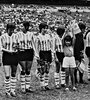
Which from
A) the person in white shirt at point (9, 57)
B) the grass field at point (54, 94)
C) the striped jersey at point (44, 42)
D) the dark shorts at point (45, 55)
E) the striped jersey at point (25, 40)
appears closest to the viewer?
the grass field at point (54, 94)

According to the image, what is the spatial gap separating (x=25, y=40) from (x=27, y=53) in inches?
15.1

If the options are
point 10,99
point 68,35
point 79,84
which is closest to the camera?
point 10,99

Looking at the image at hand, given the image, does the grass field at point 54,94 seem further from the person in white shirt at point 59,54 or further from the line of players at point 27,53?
the person in white shirt at point 59,54

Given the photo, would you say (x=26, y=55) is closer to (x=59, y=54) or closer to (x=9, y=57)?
(x=9, y=57)

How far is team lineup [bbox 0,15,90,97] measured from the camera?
30.8 feet

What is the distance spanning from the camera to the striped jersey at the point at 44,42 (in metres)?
9.87

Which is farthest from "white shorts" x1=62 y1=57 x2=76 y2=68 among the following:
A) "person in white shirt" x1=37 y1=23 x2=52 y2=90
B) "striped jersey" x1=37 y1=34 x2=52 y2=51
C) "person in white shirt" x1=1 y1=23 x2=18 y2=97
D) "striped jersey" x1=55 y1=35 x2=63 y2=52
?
"person in white shirt" x1=1 y1=23 x2=18 y2=97

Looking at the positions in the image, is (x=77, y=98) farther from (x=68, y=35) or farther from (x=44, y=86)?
(x=68, y=35)

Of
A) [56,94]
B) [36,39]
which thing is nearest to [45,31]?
[36,39]

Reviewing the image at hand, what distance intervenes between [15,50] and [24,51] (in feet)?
1.10

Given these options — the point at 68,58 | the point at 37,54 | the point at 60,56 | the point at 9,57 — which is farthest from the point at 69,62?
the point at 9,57

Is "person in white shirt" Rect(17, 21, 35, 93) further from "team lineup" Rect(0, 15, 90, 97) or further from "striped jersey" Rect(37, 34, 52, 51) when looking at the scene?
"striped jersey" Rect(37, 34, 52, 51)

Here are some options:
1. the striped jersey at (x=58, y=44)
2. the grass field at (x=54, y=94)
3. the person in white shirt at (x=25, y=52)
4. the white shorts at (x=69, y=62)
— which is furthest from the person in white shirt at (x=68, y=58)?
the person in white shirt at (x=25, y=52)

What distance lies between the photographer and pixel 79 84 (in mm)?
10898
